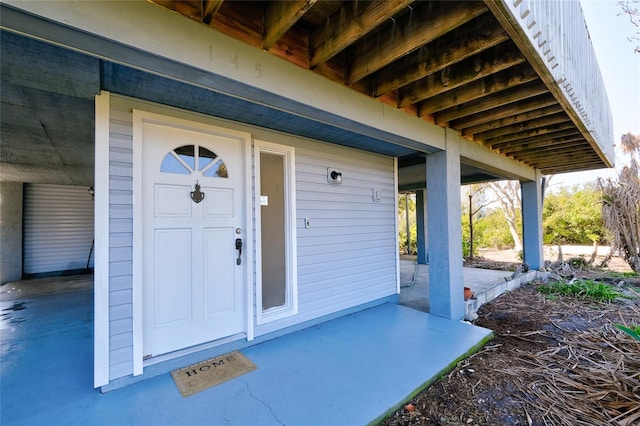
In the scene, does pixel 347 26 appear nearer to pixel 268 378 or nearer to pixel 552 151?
pixel 268 378

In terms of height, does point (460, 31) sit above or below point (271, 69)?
above

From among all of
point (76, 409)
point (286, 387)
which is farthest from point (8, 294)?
point (286, 387)

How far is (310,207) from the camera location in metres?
3.67

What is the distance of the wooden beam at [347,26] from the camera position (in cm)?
171

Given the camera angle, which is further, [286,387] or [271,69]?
[286,387]

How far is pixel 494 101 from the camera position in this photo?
3.12 meters

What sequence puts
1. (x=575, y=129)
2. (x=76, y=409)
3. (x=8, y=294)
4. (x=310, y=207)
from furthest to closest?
(x=8, y=294), (x=575, y=129), (x=310, y=207), (x=76, y=409)

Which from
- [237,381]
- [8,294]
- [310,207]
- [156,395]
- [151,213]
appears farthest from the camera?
[8,294]

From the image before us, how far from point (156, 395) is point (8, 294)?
5.48 meters

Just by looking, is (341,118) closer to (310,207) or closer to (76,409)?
(310,207)

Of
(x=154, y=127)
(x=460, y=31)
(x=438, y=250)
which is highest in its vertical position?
(x=460, y=31)

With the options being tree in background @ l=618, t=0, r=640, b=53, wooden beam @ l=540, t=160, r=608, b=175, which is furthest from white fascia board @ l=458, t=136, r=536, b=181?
tree in background @ l=618, t=0, r=640, b=53

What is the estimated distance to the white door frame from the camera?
234 cm

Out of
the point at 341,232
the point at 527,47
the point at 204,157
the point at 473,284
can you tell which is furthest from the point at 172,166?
the point at 473,284
